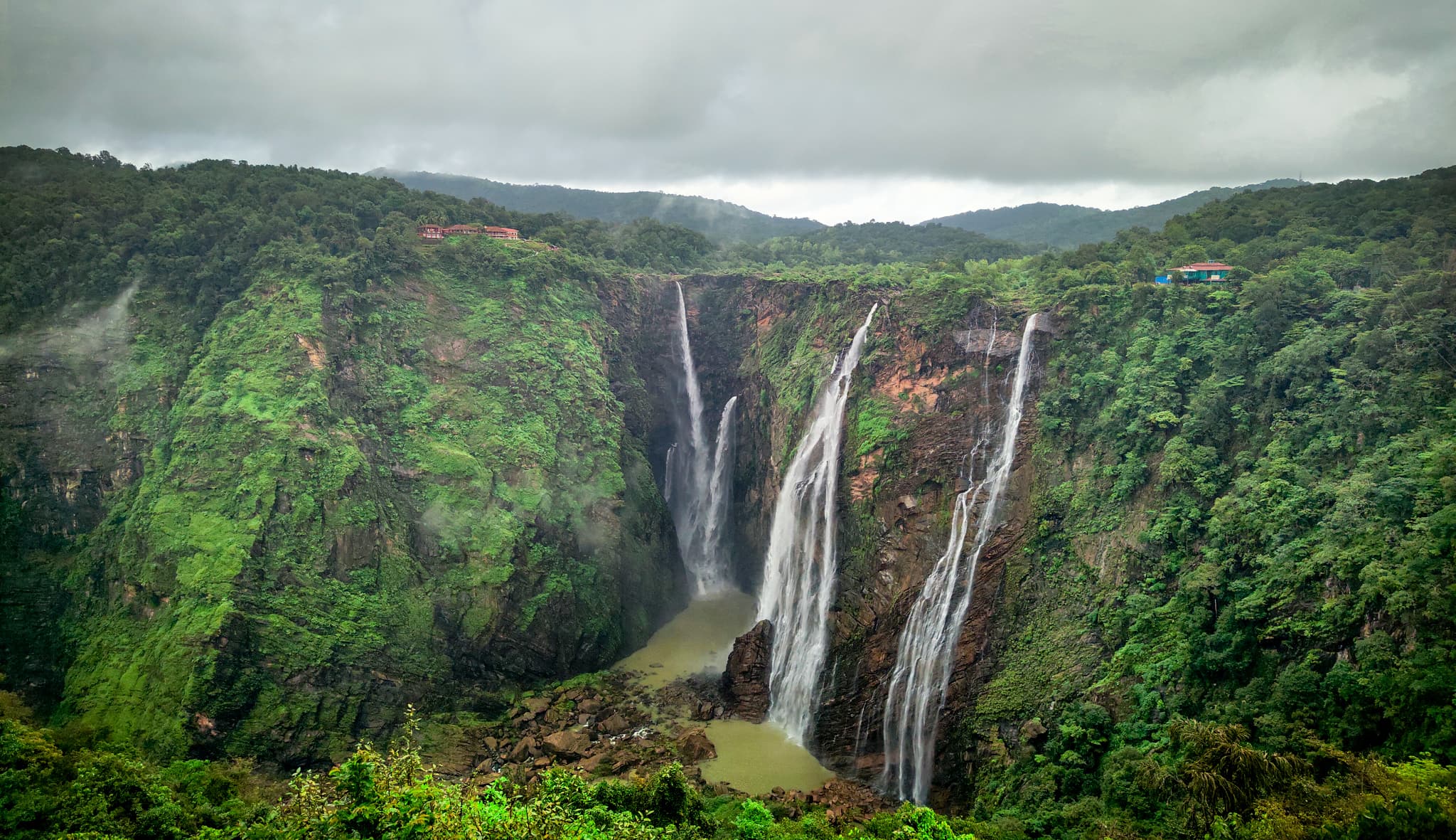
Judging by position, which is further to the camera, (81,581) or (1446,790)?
(81,581)

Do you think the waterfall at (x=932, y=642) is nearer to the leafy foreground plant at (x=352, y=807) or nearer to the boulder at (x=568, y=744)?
the leafy foreground plant at (x=352, y=807)

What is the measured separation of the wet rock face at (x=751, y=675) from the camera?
2661 cm

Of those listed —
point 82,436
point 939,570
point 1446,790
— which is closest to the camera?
point 1446,790

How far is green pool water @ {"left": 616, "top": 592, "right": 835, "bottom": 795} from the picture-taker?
23172mm

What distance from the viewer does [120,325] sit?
3144 cm

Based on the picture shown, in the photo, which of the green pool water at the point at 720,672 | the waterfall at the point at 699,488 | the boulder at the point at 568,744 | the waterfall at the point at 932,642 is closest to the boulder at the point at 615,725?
the boulder at the point at 568,744

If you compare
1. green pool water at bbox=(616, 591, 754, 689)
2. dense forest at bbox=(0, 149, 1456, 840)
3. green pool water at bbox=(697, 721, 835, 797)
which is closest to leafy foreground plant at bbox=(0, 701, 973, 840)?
dense forest at bbox=(0, 149, 1456, 840)

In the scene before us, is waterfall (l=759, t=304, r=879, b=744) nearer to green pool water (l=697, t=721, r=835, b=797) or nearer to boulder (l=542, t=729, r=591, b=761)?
green pool water (l=697, t=721, r=835, b=797)

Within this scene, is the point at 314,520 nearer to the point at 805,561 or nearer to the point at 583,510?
the point at 583,510

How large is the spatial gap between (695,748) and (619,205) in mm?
82574

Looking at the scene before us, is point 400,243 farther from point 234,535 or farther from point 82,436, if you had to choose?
point 234,535

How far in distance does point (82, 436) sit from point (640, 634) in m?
21.0

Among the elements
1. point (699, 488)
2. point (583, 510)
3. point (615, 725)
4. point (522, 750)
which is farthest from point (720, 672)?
point (699, 488)

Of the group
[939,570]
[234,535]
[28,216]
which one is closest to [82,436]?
[234,535]
